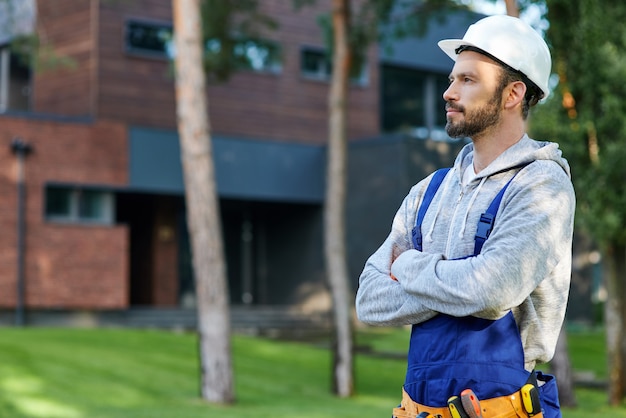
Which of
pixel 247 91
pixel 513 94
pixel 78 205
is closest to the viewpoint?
pixel 513 94

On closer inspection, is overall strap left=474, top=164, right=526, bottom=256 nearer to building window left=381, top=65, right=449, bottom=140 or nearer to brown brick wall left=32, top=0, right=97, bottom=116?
brown brick wall left=32, top=0, right=97, bottom=116

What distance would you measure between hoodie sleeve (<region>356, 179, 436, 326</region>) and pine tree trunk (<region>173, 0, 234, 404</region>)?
479 inches

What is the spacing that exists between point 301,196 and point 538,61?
2591 centimetres

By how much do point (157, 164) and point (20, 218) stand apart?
147 inches

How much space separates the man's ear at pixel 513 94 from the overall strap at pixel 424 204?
0.92 ft

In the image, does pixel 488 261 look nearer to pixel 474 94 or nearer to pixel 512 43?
pixel 474 94

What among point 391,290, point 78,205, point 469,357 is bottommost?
point 469,357

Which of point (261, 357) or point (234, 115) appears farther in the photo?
point (234, 115)

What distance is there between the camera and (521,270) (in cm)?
256

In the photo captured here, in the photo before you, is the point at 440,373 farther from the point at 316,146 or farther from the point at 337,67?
the point at 316,146

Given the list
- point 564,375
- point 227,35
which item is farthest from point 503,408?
point 227,35

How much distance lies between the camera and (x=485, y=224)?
2697 millimetres

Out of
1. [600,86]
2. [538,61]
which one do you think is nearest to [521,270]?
[538,61]

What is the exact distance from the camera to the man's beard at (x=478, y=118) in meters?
2.78
